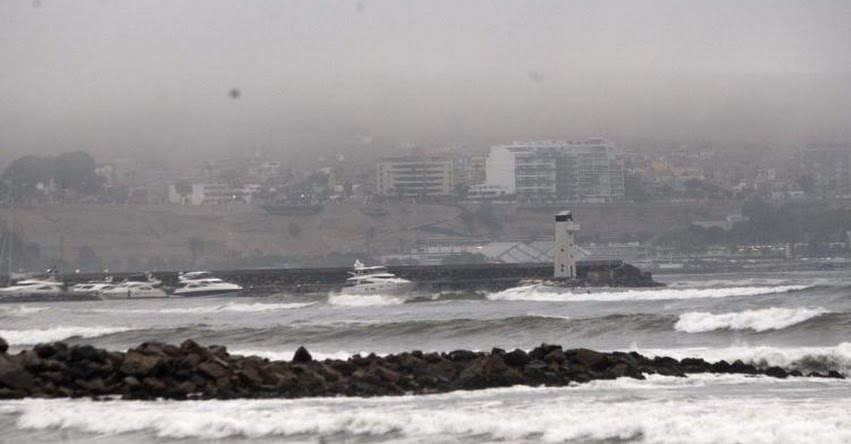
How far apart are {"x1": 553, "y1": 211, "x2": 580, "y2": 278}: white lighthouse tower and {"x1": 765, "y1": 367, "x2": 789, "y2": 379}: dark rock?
48541 mm

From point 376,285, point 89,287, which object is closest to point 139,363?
point 376,285

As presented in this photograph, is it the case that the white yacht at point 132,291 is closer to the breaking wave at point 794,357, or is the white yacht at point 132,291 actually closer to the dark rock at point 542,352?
the breaking wave at point 794,357

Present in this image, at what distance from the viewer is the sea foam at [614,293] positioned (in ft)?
194

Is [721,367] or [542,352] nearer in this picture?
[721,367]

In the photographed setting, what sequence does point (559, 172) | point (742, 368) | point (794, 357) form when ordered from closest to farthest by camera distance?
1. point (742, 368)
2. point (794, 357)
3. point (559, 172)

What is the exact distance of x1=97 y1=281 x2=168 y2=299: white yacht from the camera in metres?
79.6

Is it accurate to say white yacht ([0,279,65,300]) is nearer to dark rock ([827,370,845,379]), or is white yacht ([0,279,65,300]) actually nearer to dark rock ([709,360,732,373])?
dark rock ([709,360,732,373])

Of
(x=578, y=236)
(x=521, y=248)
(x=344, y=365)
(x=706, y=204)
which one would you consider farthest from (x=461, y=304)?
(x=706, y=204)

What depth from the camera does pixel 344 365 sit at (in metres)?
23.0

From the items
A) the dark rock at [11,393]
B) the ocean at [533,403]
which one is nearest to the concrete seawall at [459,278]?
the ocean at [533,403]

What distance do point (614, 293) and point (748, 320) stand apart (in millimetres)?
30110

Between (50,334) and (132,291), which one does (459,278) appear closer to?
(132,291)

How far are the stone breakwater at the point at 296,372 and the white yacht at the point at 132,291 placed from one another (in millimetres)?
56105

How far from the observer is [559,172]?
191m
